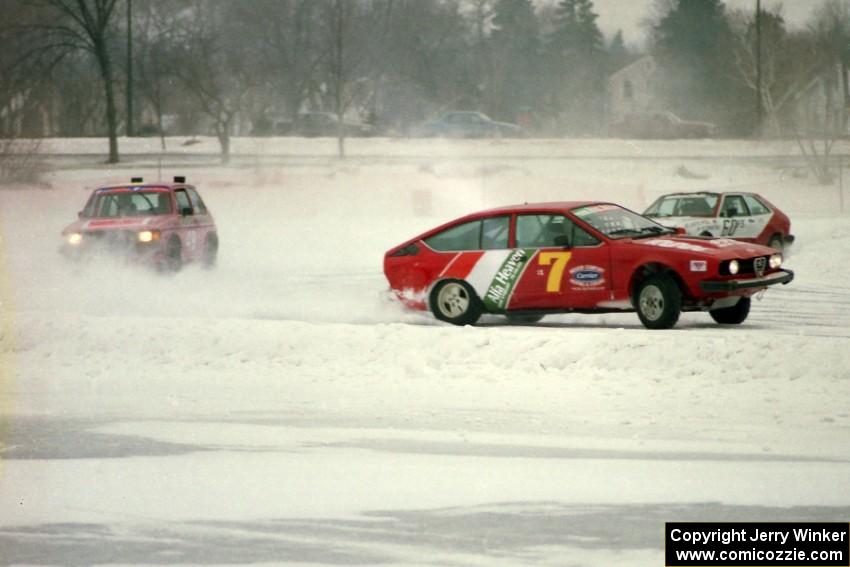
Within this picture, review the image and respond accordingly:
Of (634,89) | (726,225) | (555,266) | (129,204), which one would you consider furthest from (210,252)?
(634,89)

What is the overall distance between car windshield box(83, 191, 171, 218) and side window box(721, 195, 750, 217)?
9.77m

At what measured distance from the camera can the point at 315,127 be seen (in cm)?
5375

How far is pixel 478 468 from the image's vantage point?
8.23 meters

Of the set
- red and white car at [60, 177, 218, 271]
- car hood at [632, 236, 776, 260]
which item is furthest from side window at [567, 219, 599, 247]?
red and white car at [60, 177, 218, 271]

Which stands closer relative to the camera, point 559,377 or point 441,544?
point 441,544

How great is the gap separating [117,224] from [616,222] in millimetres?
8829

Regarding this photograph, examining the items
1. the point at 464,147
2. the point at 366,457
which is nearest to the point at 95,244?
the point at 366,457

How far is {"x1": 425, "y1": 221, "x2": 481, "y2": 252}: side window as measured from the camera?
48.1ft

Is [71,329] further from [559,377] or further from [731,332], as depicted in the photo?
[731,332]

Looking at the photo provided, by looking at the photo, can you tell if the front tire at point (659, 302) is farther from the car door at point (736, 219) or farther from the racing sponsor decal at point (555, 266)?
the car door at point (736, 219)

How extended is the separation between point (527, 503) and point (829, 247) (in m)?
18.0

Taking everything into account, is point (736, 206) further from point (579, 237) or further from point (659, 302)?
point (659, 302)

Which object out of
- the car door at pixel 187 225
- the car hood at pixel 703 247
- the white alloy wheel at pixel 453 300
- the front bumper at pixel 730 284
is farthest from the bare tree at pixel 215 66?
the front bumper at pixel 730 284

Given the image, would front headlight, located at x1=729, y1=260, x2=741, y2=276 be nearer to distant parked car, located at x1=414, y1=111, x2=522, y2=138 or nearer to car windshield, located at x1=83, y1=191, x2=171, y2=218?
car windshield, located at x1=83, y1=191, x2=171, y2=218
